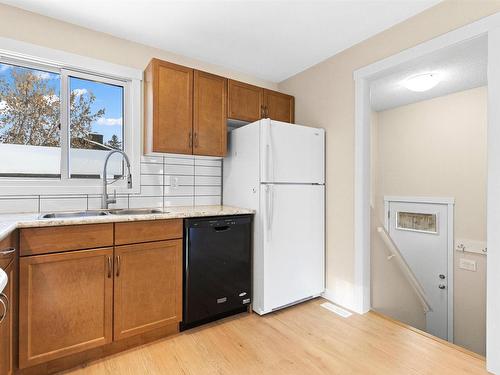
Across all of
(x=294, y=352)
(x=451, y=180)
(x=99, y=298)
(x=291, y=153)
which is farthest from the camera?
(x=451, y=180)

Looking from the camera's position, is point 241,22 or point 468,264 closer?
point 241,22

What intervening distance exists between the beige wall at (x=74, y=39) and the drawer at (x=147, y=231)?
1480 mm

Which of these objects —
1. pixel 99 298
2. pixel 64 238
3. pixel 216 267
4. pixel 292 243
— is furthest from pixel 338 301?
pixel 64 238

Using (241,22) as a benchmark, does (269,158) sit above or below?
below

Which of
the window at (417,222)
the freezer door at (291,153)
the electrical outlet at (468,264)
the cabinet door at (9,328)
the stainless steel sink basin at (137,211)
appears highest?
the freezer door at (291,153)

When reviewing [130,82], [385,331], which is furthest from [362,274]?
[130,82]

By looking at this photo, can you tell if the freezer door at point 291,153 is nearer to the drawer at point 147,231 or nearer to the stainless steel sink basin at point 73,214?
the drawer at point 147,231

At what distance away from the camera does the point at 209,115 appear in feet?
8.18

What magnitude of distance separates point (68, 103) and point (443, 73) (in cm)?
349

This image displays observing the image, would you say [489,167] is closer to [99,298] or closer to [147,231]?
[147,231]

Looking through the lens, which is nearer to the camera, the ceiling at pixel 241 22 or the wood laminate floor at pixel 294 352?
the wood laminate floor at pixel 294 352

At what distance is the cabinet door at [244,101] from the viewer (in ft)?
8.64

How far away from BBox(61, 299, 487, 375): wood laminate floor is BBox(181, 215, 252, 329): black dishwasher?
156 millimetres

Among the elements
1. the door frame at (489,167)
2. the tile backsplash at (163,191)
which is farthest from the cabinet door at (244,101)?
the door frame at (489,167)
